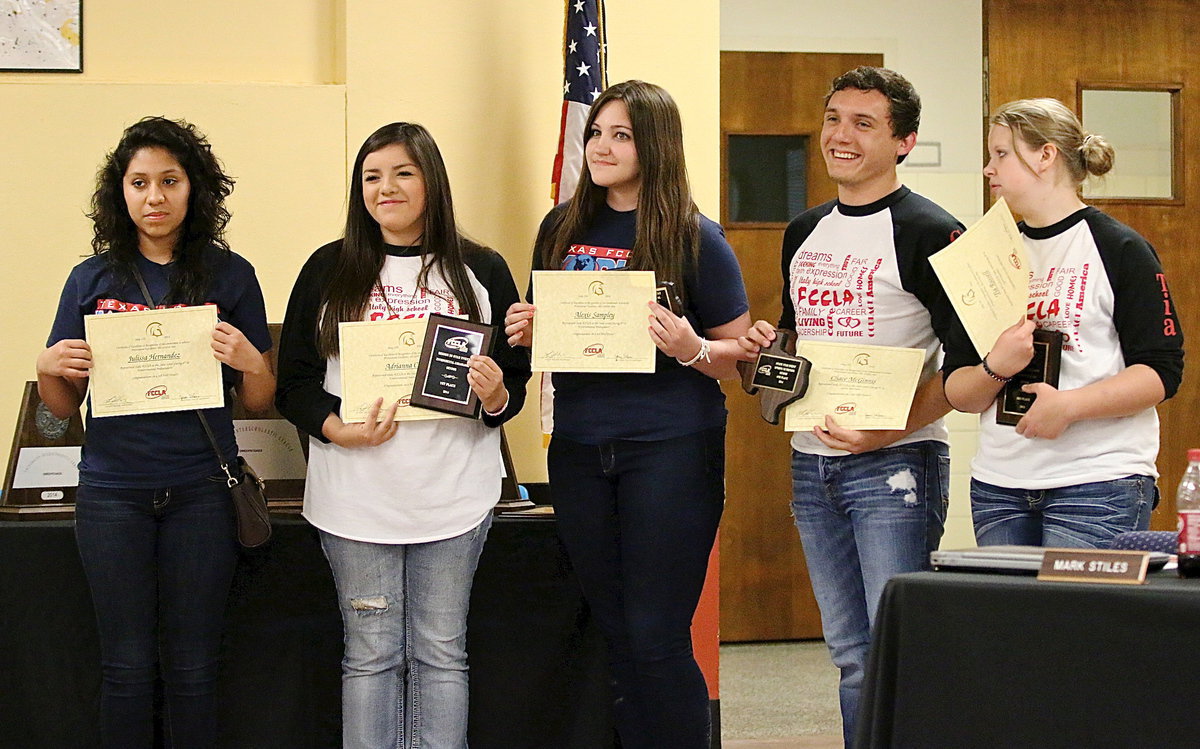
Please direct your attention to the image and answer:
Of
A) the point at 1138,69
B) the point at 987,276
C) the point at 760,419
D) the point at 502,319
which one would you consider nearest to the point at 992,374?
the point at 987,276

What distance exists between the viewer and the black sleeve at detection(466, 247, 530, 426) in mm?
2703

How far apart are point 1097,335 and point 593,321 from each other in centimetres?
102

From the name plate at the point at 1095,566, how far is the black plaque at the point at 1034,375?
2.07 feet

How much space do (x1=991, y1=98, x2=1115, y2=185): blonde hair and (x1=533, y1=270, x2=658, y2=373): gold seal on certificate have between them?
817mm

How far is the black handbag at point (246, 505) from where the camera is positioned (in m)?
2.54

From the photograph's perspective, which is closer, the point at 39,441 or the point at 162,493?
the point at 162,493

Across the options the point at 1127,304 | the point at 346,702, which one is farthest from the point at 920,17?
the point at 346,702

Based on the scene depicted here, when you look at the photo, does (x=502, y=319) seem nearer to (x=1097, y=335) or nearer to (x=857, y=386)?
(x=857, y=386)

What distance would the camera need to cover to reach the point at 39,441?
314cm

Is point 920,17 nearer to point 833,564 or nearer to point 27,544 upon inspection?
point 833,564

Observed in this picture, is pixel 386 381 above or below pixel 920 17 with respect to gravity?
below

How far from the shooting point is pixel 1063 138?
2.36m

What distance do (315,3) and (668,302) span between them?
190 centimetres

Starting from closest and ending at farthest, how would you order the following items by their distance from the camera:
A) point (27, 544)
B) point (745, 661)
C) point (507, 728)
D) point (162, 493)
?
point (162, 493) → point (27, 544) → point (507, 728) → point (745, 661)
